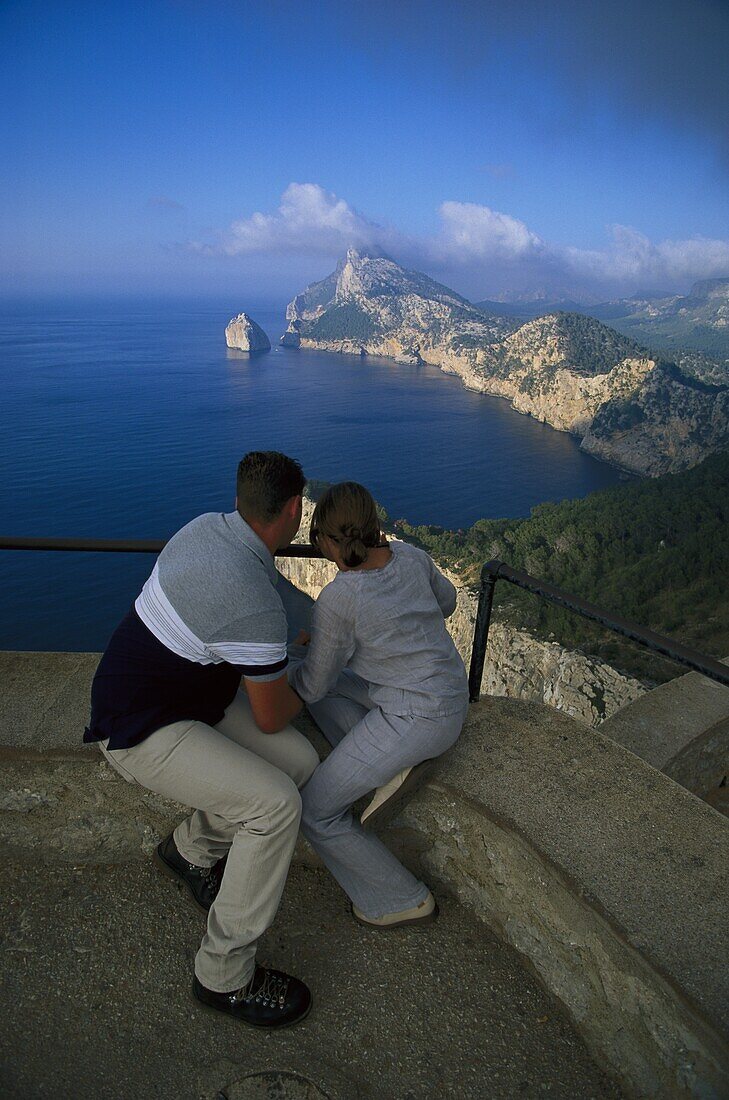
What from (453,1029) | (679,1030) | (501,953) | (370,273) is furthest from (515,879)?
(370,273)

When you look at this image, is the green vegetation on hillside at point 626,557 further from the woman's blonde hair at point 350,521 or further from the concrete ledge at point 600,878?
the woman's blonde hair at point 350,521

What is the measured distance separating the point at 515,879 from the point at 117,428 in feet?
263

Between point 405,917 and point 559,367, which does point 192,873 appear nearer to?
point 405,917

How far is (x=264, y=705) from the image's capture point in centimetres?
195

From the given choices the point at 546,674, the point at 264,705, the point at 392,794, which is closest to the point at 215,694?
the point at 264,705

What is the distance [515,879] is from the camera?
2.06m

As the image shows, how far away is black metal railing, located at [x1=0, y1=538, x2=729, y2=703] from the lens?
206 cm

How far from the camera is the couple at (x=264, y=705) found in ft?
6.07

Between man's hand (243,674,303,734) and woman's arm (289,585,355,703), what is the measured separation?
11 centimetres

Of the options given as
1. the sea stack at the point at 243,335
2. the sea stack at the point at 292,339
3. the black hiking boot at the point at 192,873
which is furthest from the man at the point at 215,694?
the sea stack at the point at 292,339

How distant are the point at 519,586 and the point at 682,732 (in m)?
1.29

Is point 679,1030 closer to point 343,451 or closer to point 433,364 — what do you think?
point 343,451

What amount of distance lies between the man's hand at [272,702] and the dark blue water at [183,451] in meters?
38.3

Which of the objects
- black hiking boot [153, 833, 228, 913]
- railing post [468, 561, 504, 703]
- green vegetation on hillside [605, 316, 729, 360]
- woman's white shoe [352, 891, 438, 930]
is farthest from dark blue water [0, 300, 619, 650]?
green vegetation on hillside [605, 316, 729, 360]
